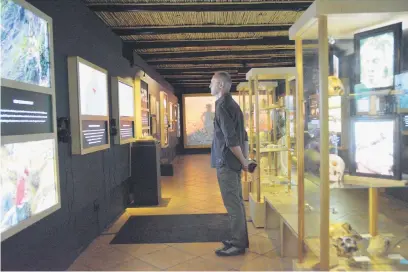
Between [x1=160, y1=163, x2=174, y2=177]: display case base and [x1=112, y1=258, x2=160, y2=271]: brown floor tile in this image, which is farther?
[x1=160, y1=163, x2=174, y2=177]: display case base

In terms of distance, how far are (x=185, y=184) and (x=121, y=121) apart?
2.82m

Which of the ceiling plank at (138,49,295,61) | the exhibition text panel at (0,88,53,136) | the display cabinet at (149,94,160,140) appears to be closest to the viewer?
the exhibition text panel at (0,88,53,136)

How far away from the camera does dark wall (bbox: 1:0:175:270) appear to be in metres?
2.45

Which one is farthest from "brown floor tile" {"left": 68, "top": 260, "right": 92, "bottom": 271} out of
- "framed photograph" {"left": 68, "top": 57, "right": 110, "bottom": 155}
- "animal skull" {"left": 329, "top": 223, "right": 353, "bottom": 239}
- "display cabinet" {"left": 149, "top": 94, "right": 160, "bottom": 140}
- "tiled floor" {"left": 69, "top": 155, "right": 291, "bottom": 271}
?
"display cabinet" {"left": 149, "top": 94, "right": 160, "bottom": 140}

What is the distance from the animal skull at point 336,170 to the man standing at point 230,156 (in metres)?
1.06

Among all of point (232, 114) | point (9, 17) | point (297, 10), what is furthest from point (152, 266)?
point (297, 10)

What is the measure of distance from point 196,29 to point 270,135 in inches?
69.8

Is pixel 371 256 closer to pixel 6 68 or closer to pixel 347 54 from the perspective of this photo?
pixel 347 54

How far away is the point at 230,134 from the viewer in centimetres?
310

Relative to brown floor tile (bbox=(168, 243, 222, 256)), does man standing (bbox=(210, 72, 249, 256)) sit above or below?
above

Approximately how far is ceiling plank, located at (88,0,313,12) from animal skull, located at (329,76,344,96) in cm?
188

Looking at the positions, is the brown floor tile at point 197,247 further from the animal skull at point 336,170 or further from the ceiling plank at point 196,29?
the ceiling plank at point 196,29

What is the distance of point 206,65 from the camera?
7703mm

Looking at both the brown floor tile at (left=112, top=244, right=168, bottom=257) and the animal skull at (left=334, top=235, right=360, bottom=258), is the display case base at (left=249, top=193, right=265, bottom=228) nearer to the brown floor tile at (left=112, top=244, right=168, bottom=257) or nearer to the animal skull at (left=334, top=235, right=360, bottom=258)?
the brown floor tile at (left=112, top=244, right=168, bottom=257)
